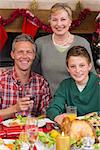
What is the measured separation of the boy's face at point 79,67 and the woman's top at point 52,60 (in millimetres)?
410

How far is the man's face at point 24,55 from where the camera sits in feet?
7.88

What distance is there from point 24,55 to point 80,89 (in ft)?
1.41

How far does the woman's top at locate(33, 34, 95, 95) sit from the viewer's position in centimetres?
270

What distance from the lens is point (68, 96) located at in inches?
91.1

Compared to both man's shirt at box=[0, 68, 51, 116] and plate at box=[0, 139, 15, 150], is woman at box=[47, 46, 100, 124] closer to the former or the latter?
man's shirt at box=[0, 68, 51, 116]

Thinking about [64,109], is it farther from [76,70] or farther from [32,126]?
[32,126]

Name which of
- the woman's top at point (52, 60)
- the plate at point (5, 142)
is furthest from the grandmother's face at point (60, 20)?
the plate at point (5, 142)

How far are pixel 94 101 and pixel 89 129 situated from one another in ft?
2.23

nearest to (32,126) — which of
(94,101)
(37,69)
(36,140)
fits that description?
(36,140)

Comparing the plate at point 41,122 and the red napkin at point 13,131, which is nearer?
the red napkin at point 13,131

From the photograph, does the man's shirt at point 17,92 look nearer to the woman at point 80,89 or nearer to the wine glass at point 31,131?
the woman at point 80,89

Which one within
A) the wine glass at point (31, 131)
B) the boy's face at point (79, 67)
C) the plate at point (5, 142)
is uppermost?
the boy's face at point (79, 67)

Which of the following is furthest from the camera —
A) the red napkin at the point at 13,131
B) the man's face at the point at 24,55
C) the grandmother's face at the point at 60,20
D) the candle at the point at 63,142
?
the grandmother's face at the point at 60,20

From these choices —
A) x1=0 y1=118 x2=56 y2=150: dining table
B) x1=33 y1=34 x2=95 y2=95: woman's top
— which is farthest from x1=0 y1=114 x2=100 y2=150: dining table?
x1=33 y1=34 x2=95 y2=95: woman's top
